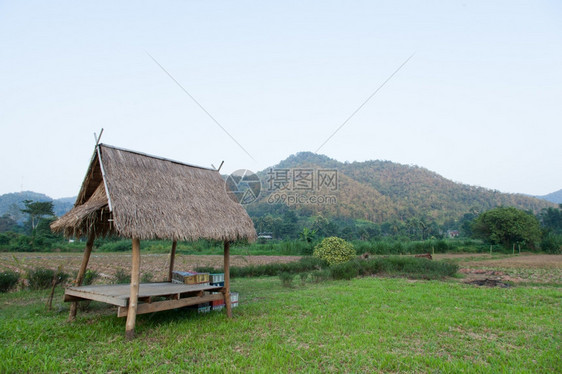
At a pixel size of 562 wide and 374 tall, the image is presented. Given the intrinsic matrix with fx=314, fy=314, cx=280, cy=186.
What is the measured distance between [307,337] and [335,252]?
31.2ft

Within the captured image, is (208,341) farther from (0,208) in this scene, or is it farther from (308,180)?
(0,208)

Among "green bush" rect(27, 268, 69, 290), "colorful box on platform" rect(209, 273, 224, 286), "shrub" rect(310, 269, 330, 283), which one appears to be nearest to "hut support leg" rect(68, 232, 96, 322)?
"colorful box on platform" rect(209, 273, 224, 286)

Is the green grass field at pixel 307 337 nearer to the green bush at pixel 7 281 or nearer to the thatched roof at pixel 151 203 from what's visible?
the thatched roof at pixel 151 203

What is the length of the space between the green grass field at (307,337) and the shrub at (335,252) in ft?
20.6

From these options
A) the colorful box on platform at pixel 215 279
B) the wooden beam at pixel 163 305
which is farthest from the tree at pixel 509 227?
the wooden beam at pixel 163 305

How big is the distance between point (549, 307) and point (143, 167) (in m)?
9.16

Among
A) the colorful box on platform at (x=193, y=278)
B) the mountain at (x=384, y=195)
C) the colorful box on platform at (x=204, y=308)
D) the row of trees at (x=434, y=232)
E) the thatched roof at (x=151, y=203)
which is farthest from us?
the mountain at (x=384, y=195)

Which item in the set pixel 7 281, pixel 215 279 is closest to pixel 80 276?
pixel 215 279

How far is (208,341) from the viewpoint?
490 cm

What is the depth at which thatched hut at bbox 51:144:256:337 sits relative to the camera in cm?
519

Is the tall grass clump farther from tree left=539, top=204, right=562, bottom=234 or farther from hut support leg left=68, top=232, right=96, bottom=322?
tree left=539, top=204, right=562, bottom=234

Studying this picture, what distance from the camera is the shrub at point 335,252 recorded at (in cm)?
1417

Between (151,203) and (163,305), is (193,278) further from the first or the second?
(151,203)

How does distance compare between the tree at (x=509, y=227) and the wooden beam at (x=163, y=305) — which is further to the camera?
the tree at (x=509, y=227)
